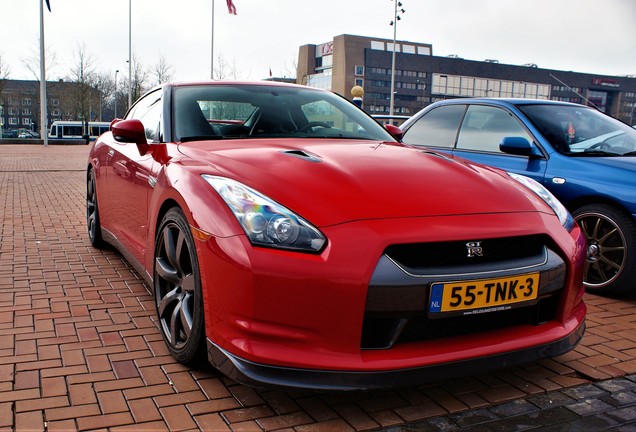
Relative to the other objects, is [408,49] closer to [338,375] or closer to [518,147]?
[518,147]

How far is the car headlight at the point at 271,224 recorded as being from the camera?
2.23m

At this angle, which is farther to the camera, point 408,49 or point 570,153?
point 408,49

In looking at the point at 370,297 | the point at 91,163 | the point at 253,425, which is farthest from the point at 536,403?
the point at 91,163

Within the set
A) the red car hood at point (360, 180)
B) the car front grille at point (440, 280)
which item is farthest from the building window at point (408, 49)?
the car front grille at point (440, 280)

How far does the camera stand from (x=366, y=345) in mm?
2248

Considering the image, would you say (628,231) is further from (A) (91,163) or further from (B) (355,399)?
(A) (91,163)

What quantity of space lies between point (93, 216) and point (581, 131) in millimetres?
4224

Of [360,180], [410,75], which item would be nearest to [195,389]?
[360,180]

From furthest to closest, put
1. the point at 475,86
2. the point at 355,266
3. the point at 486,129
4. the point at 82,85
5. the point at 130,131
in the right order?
the point at 475,86 < the point at 82,85 < the point at 486,129 < the point at 130,131 < the point at 355,266

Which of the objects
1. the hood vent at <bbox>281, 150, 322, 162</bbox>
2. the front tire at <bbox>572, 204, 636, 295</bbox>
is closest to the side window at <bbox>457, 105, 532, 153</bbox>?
the front tire at <bbox>572, 204, 636, 295</bbox>

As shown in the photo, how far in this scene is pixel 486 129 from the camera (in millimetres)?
5254

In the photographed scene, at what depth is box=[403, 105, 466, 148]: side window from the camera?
218 inches

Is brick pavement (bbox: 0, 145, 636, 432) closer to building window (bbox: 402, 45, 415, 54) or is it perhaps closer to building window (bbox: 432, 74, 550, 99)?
building window (bbox: 432, 74, 550, 99)

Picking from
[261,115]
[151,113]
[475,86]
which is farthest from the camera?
[475,86]
